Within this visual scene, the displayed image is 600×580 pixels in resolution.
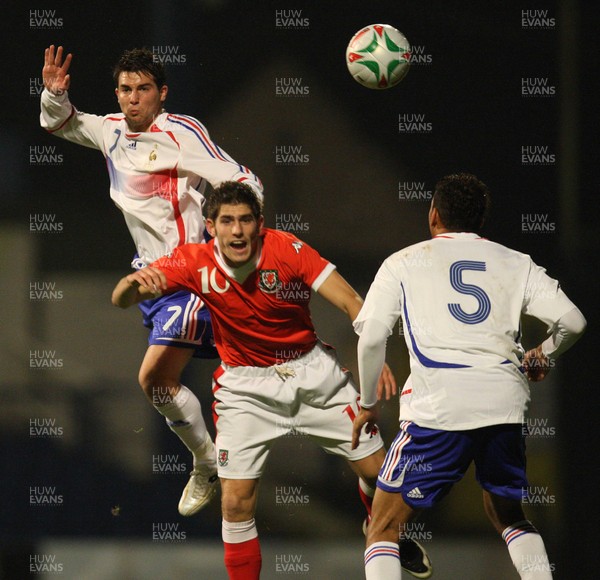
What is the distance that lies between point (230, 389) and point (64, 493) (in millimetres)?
1944

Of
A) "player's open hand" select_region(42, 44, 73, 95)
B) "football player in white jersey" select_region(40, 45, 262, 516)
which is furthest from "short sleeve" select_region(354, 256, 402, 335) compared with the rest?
"player's open hand" select_region(42, 44, 73, 95)

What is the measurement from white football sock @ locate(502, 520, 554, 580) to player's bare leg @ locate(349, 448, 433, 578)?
2.48ft

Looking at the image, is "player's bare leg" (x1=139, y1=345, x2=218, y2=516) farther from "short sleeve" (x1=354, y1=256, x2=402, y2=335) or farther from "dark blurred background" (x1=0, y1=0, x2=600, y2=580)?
"short sleeve" (x1=354, y1=256, x2=402, y2=335)

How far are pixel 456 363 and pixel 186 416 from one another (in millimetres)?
1807

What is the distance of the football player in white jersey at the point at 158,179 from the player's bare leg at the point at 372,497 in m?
0.99

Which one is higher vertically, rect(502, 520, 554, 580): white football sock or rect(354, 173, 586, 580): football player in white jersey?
rect(354, 173, 586, 580): football player in white jersey

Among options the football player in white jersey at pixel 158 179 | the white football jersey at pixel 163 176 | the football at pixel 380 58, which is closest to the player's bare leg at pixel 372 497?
the football player in white jersey at pixel 158 179

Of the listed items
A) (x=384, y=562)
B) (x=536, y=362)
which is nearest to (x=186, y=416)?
(x=384, y=562)

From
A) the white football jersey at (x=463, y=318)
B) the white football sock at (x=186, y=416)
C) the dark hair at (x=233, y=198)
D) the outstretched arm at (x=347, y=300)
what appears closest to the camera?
the white football jersey at (x=463, y=318)

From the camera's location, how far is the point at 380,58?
16.9 ft

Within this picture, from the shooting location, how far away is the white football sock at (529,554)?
13.0 ft

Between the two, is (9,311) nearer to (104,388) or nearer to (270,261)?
(104,388)

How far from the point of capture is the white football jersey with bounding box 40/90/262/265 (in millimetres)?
5090

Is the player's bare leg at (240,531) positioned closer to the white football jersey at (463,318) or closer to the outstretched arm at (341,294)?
the outstretched arm at (341,294)
